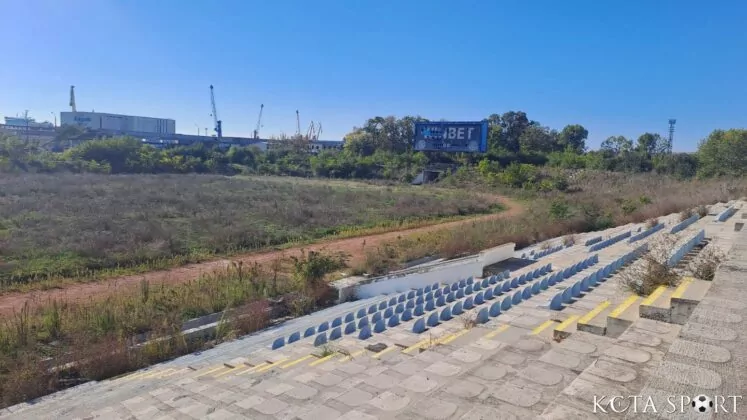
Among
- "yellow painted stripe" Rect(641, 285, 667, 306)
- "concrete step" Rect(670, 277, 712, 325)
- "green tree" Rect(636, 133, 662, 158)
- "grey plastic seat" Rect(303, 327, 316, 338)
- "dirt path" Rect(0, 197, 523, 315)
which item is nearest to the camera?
"concrete step" Rect(670, 277, 712, 325)

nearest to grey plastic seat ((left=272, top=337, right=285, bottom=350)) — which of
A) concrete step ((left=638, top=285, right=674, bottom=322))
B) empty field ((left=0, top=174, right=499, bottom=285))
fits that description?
concrete step ((left=638, top=285, right=674, bottom=322))

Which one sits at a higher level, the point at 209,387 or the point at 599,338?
the point at 599,338

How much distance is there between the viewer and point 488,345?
6160 mm

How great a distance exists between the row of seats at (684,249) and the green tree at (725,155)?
116ft

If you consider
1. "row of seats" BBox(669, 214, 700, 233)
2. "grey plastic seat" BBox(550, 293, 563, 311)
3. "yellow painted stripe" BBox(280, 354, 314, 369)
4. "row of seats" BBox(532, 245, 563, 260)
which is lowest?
"yellow painted stripe" BBox(280, 354, 314, 369)

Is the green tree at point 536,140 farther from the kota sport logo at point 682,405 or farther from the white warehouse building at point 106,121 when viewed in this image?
the white warehouse building at point 106,121

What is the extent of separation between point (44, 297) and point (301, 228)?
11181 mm

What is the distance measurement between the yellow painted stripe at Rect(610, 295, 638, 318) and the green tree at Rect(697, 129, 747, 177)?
4099cm

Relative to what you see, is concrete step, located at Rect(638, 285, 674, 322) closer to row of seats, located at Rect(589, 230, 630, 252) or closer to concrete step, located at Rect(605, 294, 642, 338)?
concrete step, located at Rect(605, 294, 642, 338)

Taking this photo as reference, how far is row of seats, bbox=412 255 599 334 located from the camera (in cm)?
788

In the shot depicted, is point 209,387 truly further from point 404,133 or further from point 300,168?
point 404,133

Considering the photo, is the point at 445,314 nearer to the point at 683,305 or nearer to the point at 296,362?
the point at 296,362

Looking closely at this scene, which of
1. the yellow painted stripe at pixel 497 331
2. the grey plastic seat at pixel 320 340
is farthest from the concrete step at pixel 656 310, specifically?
the grey plastic seat at pixel 320 340

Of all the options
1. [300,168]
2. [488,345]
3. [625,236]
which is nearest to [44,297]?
[488,345]
